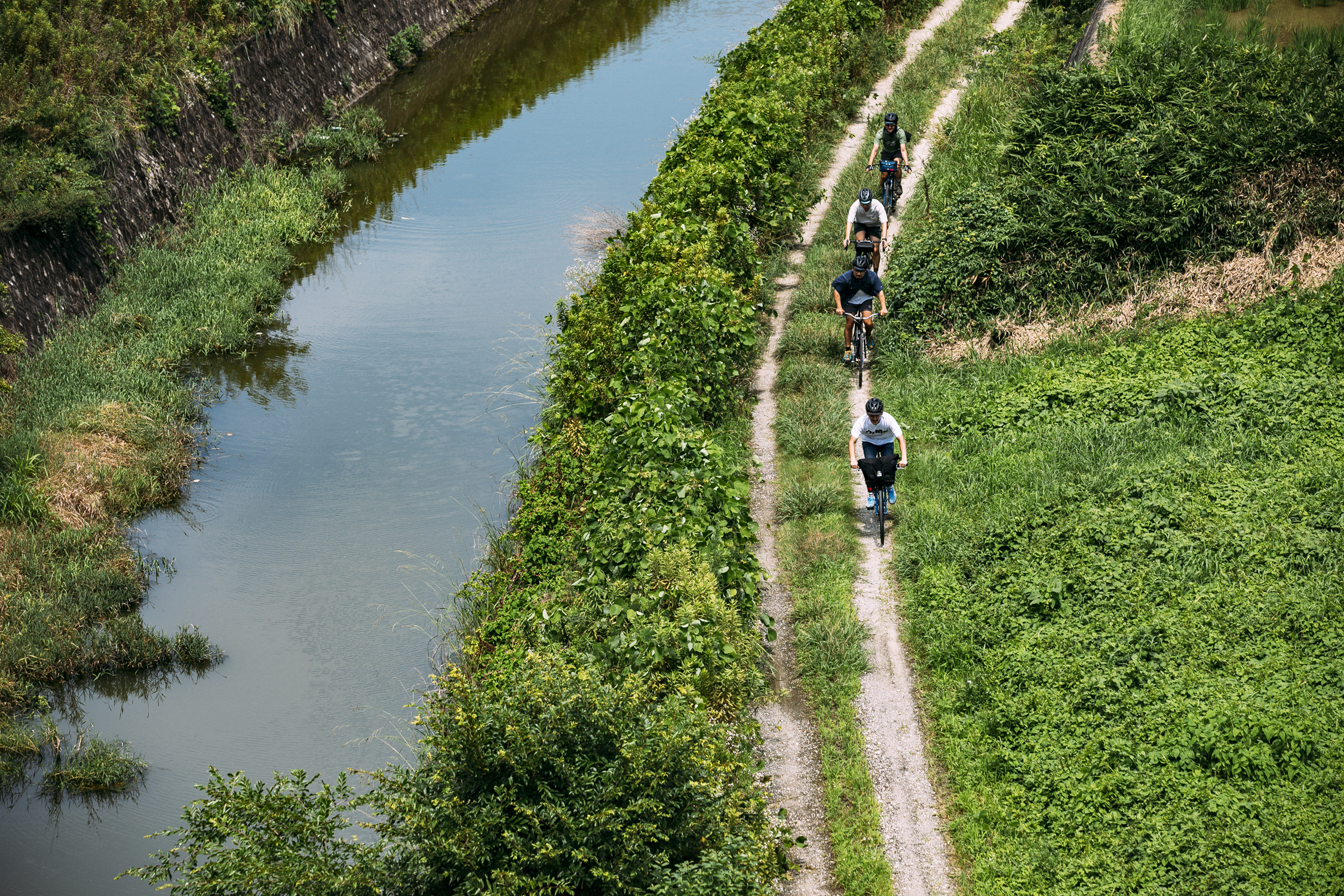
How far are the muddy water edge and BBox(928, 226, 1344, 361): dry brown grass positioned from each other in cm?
666

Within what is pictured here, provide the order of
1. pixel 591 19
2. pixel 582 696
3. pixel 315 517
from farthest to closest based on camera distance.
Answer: pixel 591 19, pixel 315 517, pixel 582 696

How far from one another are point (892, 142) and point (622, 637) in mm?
12820

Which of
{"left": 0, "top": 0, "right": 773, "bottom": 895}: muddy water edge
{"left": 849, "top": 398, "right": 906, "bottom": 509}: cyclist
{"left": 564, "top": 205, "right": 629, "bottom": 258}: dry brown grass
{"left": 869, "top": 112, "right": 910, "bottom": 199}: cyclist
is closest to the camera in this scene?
{"left": 0, "top": 0, "right": 773, "bottom": 895}: muddy water edge

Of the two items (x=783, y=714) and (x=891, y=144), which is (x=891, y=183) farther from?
(x=783, y=714)

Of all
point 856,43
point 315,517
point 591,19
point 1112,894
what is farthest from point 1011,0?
point 1112,894

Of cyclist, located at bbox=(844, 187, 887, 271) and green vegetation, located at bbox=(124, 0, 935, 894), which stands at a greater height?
cyclist, located at bbox=(844, 187, 887, 271)

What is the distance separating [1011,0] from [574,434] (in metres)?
25.5

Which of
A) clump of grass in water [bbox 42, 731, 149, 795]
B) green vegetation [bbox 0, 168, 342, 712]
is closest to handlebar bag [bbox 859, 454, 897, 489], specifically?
green vegetation [bbox 0, 168, 342, 712]

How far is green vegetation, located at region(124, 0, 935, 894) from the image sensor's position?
6.11 metres

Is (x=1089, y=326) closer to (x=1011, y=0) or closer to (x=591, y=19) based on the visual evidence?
(x=1011, y=0)

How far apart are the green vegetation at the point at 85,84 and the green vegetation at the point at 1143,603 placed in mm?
14025

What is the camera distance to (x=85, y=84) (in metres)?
19.7

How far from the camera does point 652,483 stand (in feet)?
31.4

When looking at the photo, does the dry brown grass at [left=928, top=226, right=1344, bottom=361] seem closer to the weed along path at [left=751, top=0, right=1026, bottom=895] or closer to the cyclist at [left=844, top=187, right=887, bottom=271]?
the cyclist at [left=844, top=187, right=887, bottom=271]
